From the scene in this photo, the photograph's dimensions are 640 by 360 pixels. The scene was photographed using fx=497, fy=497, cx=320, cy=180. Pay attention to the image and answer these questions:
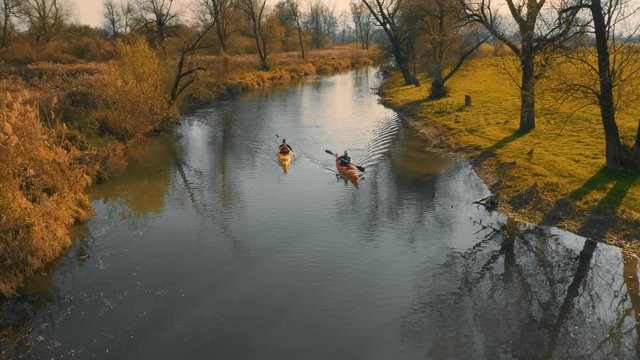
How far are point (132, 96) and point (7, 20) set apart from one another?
4057 cm

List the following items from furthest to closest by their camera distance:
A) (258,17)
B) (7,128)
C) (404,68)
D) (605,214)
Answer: (258,17) < (404,68) < (605,214) < (7,128)

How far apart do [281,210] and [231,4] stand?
59072 millimetres

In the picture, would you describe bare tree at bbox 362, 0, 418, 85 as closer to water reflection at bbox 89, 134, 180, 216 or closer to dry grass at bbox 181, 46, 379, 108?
dry grass at bbox 181, 46, 379, 108

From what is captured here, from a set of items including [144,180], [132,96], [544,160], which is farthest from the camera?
[132,96]

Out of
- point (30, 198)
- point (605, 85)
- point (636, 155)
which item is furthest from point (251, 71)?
point (636, 155)

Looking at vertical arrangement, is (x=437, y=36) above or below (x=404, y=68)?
above

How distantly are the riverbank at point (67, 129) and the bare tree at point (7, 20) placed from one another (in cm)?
1666

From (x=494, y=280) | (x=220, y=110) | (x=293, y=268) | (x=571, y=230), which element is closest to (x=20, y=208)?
(x=293, y=268)

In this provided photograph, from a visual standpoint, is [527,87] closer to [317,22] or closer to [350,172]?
[350,172]

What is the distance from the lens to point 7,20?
57719mm

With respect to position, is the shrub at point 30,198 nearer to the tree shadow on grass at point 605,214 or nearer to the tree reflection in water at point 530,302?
the tree reflection in water at point 530,302

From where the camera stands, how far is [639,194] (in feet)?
55.3

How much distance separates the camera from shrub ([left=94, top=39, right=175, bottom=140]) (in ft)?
94.6

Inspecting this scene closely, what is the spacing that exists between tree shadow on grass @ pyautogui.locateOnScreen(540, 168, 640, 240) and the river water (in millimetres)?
736
